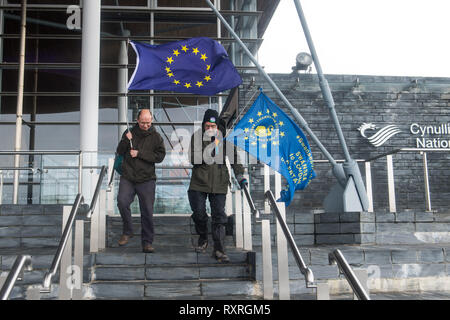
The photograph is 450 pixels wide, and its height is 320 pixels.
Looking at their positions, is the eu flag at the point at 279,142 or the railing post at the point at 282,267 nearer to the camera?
the railing post at the point at 282,267

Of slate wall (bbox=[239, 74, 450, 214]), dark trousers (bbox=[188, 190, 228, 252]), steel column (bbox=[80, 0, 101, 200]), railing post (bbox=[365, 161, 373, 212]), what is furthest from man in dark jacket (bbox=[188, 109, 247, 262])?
slate wall (bbox=[239, 74, 450, 214])

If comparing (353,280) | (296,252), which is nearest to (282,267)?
(296,252)

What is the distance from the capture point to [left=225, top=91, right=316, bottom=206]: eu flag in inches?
296

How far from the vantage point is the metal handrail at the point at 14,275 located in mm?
3256

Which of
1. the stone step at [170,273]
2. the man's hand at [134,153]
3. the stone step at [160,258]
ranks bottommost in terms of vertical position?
the stone step at [170,273]

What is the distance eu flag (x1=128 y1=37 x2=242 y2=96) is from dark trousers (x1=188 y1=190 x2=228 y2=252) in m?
1.89

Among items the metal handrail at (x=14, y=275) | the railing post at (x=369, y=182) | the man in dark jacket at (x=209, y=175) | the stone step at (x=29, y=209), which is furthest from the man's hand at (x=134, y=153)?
the railing post at (x=369, y=182)

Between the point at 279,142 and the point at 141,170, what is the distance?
229 centimetres

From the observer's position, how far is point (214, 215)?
6.07 m

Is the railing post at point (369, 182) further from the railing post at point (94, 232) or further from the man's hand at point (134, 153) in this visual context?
the railing post at point (94, 232)

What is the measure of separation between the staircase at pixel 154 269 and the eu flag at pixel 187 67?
2.08m
